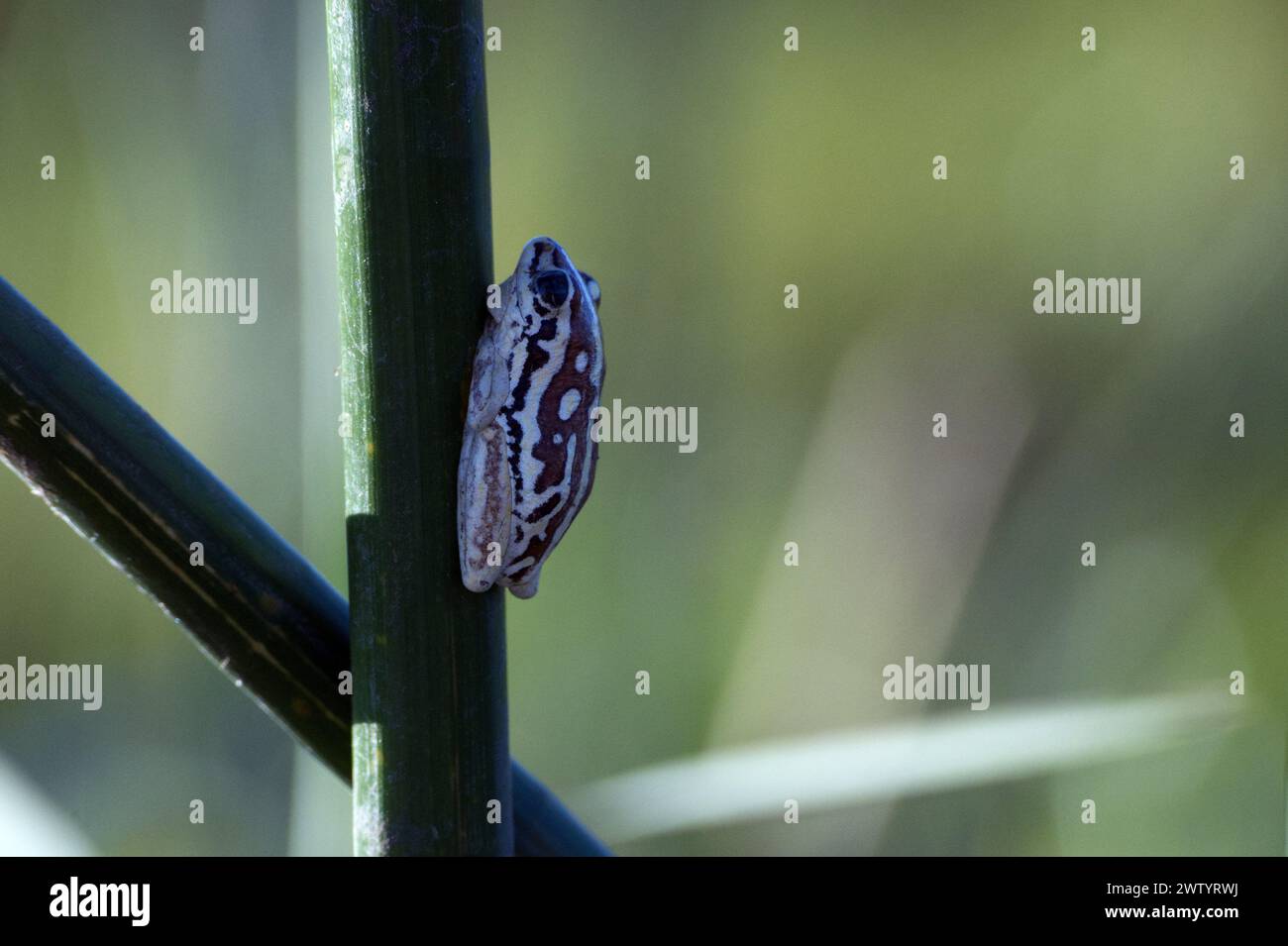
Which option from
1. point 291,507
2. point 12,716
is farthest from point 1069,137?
point 12,716

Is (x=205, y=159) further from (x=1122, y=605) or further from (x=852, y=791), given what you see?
(x=1122, y=605)

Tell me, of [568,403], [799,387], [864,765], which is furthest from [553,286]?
[799,387]

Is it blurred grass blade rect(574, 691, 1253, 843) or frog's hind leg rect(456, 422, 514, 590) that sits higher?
frog's hind leg rect(456, 422, 514, 590)

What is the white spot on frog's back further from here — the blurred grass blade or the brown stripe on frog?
the blurred grass blade

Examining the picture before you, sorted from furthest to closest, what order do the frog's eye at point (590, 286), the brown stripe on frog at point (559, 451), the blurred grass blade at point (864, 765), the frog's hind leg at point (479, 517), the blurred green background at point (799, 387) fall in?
the blurred green background at point (799, 387), the blurred grass blade at point (864, 765), the frog's eye at point (590, 286), the brown stripe on frog at point (559, 451), the frog's hind leg at point (479, 517)

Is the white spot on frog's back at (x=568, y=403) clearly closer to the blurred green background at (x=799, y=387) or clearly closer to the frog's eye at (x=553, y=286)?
the frog's eye at (x=553, y=286)

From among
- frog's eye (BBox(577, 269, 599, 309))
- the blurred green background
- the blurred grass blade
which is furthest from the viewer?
the blurred green background

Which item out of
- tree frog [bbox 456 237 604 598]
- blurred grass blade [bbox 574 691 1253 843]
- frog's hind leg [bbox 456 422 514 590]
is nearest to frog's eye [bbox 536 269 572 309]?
tree frog [bbox 456 237 604 598]

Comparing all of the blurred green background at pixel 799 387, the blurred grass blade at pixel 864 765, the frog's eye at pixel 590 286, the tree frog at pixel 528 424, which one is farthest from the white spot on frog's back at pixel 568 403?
the blurred green background at pixel 799 387
